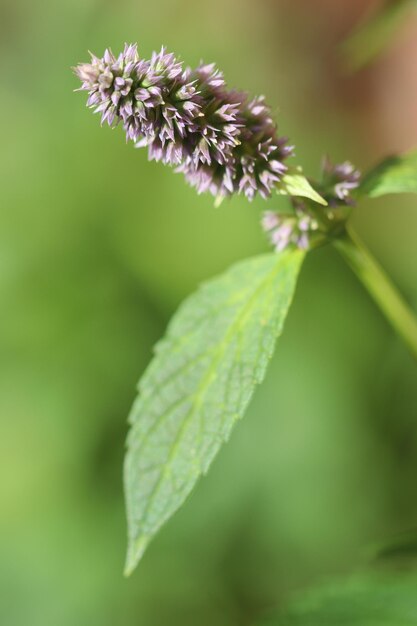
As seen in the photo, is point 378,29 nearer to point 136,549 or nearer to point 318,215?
point 318,215

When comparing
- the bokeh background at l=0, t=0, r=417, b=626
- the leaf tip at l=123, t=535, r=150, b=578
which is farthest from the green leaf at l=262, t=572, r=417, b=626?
the bokeh background at l=0, t=0, r=417, b=626

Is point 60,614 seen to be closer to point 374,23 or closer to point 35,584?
point 35,584

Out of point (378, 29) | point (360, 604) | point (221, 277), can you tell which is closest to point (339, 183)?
point (221, 277)

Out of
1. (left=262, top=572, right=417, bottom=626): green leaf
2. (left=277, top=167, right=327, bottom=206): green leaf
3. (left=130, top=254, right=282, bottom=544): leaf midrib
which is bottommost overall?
(left=262, top=572, right=417, bottom=626): green leaf

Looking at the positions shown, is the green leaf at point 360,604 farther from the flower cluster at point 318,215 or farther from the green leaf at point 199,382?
the flower cluster at point 318,215

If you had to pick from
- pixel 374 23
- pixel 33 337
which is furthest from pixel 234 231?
pixel 374 23

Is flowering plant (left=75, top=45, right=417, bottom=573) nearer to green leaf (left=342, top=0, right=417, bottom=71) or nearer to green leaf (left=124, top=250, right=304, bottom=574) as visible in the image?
green leaf (left=124, top=250, right=304, bottom=574)
